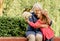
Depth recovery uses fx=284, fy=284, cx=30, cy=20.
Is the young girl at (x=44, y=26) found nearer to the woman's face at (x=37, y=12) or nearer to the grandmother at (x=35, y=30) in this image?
the woman's face at (x=37, y=12)

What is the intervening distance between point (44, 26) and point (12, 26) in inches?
42.1

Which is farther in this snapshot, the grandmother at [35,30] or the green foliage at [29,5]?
the green foliage at [29,5]

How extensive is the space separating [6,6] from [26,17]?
5.83 metres

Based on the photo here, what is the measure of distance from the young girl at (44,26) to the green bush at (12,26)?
2.24 ft

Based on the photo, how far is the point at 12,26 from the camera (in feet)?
26.8

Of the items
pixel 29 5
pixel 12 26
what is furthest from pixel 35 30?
pixel 29 5

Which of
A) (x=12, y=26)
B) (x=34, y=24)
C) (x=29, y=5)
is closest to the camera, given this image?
(x=34, y=24)

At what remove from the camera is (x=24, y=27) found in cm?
826

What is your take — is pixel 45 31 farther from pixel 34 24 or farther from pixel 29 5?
pixel 29 5

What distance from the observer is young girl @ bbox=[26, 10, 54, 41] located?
7477 millimetres

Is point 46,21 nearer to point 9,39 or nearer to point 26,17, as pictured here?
point 26,17

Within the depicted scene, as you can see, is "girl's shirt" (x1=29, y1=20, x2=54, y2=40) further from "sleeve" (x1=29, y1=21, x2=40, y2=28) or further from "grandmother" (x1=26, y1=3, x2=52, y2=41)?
"grandmother" (x1=26, y1=3, x2=52, y2=41)

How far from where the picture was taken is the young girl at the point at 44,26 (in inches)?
294

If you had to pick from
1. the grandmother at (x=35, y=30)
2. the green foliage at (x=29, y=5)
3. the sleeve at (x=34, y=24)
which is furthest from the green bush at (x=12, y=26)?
the green foliage at (x=29, y=5)
